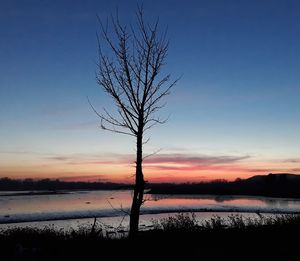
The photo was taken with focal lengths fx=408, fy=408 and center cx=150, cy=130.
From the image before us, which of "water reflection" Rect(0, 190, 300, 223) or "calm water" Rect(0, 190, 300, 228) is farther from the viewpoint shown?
"water reflection" Rect(0, 190, 300, 223)

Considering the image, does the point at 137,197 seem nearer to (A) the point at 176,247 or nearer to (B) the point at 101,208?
(A) the point at 176,247

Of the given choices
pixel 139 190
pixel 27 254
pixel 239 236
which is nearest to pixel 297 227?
pixel 239 236

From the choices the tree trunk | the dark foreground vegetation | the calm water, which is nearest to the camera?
the dark foreground vegetation

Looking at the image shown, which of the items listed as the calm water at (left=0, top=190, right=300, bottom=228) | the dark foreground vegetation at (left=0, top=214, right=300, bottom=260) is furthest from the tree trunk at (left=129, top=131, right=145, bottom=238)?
the calm water at (left=0, top=190, right=300, bottom=228)

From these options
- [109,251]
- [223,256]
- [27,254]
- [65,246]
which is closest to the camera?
[27,254]

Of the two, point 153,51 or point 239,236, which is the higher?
point 153,51

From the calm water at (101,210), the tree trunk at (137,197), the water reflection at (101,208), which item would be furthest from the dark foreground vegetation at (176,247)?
the water reflection at (101,208)

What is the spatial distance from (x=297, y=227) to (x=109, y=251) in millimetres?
8472

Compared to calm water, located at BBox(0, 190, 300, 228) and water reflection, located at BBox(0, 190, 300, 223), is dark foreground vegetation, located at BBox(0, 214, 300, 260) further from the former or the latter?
water reflection, located at BBox(0, 190, 300, 223)

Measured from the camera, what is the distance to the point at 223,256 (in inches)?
434

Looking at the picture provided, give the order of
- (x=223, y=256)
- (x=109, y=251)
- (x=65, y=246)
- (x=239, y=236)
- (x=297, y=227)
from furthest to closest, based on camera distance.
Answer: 1. (x=297, y=227)
2. (x=239, y=236)
3. (x=65, y=246)
4. (x=109, y=251)
5. (x=223, y=256)

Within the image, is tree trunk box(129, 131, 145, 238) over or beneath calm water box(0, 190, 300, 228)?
over

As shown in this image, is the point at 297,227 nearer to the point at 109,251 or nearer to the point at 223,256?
the point at 223,256

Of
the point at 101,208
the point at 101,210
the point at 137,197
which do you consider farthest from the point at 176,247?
the point at 101,208
